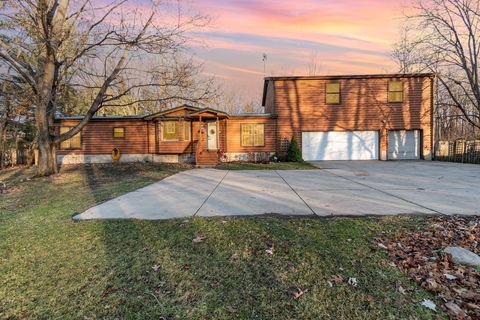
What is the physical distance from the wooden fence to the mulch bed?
14.8 m

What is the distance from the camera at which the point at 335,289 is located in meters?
2.45

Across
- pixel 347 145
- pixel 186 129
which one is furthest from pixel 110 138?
pixel 347 145

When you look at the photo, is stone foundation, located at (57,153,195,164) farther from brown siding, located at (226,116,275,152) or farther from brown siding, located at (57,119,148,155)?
brown siding, located at (226,116,275,152)

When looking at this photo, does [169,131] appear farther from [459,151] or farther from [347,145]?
[459,151]

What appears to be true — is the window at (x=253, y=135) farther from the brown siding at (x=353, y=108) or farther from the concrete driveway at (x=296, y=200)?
the concrete driveway at (x=296, y=200)

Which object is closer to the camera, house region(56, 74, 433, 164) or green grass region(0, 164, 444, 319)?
green grass region(0, 164, 444, 319)

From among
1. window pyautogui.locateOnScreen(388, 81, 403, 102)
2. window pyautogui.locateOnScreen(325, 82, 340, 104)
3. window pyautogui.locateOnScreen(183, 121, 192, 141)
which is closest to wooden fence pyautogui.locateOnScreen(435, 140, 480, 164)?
window pyautogui.locateOnScreen(388, 81, 403, 102)

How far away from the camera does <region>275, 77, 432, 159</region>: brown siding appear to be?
17.3 m

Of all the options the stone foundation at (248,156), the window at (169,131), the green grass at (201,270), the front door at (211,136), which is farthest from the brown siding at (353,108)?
the green grass at (201,270)

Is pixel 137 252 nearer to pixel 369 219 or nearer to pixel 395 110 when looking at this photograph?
pixel 369 219

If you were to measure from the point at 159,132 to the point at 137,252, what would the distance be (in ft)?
46.9

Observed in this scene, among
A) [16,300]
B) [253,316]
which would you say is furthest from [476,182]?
[16,300]

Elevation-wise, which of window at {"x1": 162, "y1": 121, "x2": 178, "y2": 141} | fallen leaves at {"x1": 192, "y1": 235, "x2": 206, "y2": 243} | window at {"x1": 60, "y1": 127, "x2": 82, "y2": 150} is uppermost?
window at {"x1": 162, "y1": 121, "x2": 178, "y2": 141}

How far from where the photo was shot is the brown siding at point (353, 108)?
17.3m
